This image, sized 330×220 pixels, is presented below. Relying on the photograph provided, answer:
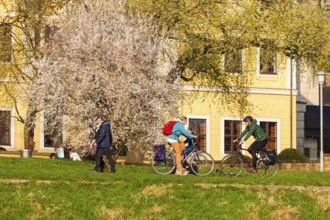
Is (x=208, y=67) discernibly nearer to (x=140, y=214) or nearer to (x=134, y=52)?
(x=134, y=52)

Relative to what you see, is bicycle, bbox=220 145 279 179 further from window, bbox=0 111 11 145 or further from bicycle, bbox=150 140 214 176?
window, bbox=0 111 11 145

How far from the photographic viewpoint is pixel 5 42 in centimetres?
5000

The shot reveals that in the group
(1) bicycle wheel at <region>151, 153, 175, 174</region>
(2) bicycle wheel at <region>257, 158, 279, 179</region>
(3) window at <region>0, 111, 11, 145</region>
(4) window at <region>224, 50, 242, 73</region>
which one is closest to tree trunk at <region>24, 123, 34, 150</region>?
(3) window at <region>0, 111, 11, 145</region>

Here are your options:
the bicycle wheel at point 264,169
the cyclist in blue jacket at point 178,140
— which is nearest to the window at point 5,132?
the cyclist in blue jacket at point 178,140

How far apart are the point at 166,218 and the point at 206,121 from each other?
126ft

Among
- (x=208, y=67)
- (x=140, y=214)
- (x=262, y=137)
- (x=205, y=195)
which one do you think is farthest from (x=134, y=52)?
(x=140, y=214)

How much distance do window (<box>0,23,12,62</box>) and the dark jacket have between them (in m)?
16.0

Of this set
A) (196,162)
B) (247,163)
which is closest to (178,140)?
(196,162)

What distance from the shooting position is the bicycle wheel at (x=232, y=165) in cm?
3434

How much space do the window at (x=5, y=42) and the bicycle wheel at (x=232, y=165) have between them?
16.7 meters

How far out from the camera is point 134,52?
139 ft

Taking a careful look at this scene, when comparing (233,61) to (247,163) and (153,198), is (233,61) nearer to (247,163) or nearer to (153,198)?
(247,163)

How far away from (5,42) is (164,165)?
638 inches

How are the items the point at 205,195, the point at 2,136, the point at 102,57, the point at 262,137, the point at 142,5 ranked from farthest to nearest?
the point at 2,136 → the point at 142,5 → the point at 102,57 → the point at 262,137 → the point at 205,195
